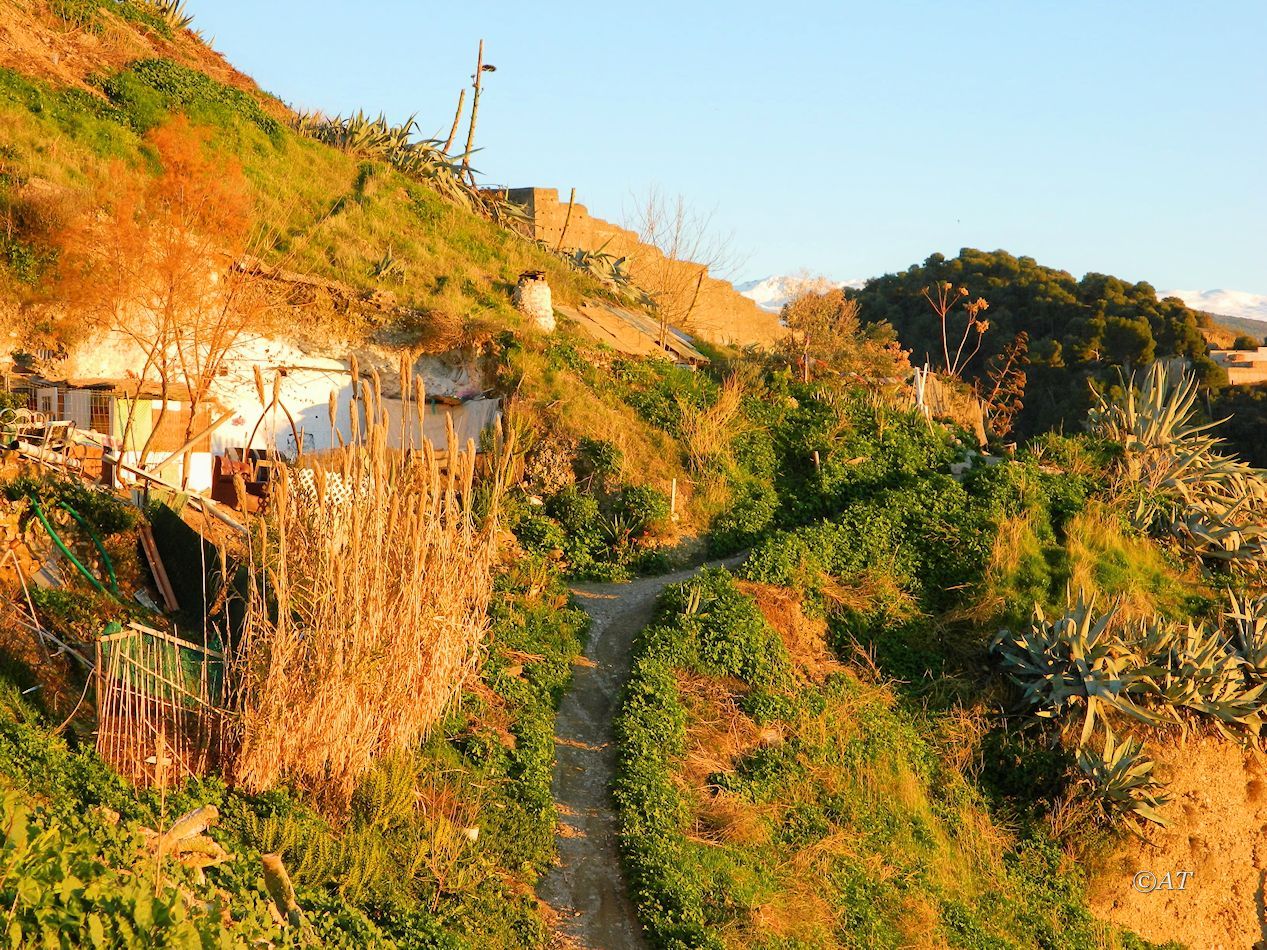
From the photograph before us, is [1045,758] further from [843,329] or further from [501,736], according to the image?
[843,329]

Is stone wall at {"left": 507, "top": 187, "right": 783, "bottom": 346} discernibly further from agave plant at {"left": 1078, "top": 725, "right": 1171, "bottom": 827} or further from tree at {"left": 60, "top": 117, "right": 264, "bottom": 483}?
agave plant at {"left": 1078, "top": 725, "right": 1171, "bottom": 827}

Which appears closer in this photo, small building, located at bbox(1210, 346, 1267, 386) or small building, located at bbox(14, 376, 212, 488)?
small building, located at bbox(14, 376, 212, 488)

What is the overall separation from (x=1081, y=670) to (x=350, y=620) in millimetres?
7444

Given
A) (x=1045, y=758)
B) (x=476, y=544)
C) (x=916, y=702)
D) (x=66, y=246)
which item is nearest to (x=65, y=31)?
(x=66, y=246)

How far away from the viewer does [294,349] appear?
15.3 metres

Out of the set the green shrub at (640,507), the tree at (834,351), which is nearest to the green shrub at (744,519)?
the green shrub at (640,507)

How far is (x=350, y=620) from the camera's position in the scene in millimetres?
7203

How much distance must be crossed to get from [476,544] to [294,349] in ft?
26.4

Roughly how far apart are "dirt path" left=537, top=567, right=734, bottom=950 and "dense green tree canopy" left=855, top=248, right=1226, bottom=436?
64.0ft

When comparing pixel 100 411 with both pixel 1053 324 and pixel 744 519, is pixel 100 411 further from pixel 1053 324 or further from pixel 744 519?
pixel 1053 324

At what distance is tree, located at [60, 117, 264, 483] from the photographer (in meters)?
13.2

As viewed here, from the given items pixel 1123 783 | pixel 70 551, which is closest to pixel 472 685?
pixel 70 551

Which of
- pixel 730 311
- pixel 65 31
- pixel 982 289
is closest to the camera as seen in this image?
pixel 65 31

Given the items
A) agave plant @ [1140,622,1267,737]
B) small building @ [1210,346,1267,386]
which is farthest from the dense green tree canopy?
agave plant @ [1140,622,1267,737]
